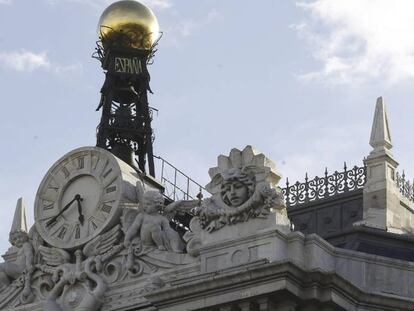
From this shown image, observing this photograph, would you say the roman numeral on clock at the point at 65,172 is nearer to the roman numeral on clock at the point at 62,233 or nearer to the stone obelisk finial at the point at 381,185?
the roman numeral on clock at the point at 62,233

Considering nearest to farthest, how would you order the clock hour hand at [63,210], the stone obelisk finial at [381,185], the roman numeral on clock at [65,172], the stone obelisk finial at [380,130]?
the clock hour hand at [63,210] < the roman numeral on clock at [65,172] < the stone obelisk finial at [380,130] < the stone obelisk finial at [381,185]

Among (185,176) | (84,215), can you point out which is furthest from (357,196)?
(84,215)

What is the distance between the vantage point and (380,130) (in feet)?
215

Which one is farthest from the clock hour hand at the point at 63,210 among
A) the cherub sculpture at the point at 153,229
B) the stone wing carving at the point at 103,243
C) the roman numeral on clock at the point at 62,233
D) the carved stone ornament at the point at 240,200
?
the carved stone ornament at the point at 240,200

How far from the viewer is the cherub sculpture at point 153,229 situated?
59531 millimetres

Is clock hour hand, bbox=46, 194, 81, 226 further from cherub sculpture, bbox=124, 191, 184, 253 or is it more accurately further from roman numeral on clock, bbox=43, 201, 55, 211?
cherub sculpture, bbox=124, 191, 184, 253

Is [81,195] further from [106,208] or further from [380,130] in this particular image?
[380,130]

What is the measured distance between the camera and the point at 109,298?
5972 cm

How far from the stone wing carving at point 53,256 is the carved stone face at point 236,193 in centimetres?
A: 599

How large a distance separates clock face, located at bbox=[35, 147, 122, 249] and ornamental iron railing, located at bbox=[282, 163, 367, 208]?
25.1 feet

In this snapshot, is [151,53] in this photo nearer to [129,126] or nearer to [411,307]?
[129,126]

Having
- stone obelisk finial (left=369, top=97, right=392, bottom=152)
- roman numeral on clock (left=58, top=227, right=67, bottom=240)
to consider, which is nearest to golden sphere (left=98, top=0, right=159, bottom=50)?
stone obelisk finial (left=369, top=97, right=392, bottom=152)

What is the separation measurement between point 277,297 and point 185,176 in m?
13.5

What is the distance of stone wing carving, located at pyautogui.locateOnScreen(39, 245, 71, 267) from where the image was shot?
61.0m
